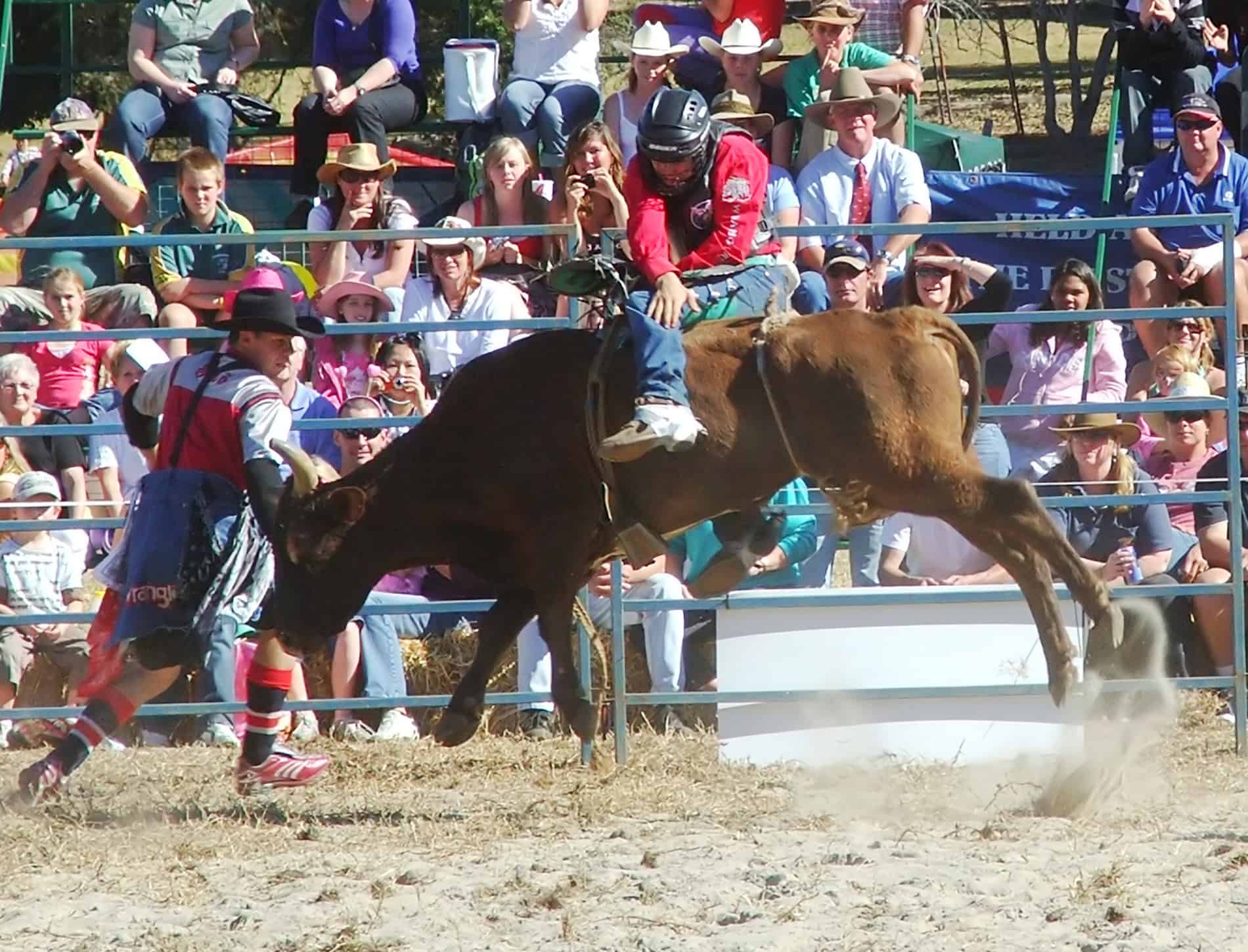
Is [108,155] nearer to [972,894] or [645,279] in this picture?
[645,279]

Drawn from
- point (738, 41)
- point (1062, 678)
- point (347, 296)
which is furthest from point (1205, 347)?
point (347, 296)

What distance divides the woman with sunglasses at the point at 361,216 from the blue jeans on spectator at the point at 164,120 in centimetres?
116

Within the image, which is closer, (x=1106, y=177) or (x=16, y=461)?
(x=16, y=461)

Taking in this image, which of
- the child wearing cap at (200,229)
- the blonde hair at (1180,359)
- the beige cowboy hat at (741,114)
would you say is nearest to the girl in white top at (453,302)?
the child wearing cap at (200,229)

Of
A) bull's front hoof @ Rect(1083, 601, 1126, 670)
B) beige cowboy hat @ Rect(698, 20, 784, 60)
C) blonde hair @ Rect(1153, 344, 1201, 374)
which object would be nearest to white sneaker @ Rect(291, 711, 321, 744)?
bull's front hoof @ Rect(1083, 601, 1126, 670)

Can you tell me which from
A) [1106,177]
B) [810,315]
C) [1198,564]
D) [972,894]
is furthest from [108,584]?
[1106,177]

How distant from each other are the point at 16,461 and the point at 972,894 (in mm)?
5193

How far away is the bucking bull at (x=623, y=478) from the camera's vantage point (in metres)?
6.32

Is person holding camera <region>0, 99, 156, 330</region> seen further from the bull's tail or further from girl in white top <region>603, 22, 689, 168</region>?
the bull's tail

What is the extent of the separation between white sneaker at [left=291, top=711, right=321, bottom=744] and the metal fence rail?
1.88 feet

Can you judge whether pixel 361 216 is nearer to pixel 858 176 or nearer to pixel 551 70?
pixel 551 70

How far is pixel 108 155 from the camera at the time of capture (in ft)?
35.5

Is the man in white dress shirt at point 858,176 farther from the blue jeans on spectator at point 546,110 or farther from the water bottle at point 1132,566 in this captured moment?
A: the water bottle at point 1132,566

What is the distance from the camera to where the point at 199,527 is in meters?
6.64
